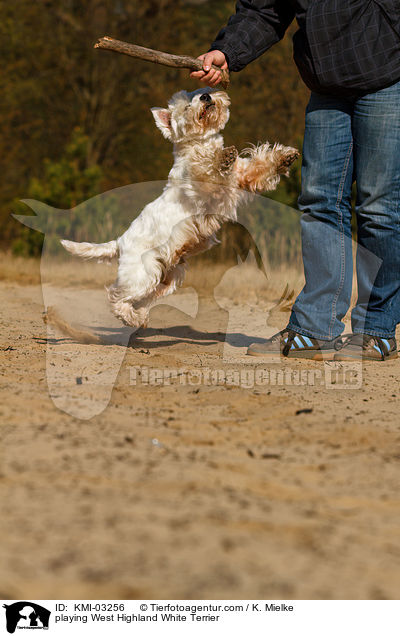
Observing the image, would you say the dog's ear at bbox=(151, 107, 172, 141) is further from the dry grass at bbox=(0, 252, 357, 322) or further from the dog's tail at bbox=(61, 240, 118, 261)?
the dry grass at bbox=(0, 252, 357, 322)

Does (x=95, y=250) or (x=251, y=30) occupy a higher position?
(x=251, y=30)

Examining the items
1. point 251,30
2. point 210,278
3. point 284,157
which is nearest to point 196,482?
point 284,157

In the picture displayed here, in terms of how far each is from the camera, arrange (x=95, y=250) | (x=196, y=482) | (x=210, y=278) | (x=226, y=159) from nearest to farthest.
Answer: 1. (x=196, y=482)
2. (x=226, y=159)
3. (x=95, y=250)
4. (x=210, y=278)

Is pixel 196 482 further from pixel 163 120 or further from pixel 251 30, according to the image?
pixel 251 30

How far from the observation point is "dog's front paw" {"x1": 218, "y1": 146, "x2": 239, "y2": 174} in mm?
4230

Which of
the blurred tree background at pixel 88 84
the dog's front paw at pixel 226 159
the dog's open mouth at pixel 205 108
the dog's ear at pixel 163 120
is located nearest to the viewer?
the dog's open mouth at pixel 205 108

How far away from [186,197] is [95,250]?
2.38 feet

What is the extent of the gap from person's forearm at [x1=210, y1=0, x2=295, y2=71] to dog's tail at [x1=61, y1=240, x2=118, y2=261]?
1344 mm

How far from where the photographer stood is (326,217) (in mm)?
4242

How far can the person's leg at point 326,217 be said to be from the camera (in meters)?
4.13

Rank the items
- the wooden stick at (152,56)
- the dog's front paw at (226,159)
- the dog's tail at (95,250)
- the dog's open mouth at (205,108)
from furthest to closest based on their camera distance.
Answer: the dog's tail at (95,250) < the dog's front paw at (226,159) < the dog's open mouth at (205,108) < the wooden stick at (152,56)

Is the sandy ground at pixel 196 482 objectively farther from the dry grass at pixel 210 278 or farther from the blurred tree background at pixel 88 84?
the blurred tree background at pixel 88 84
